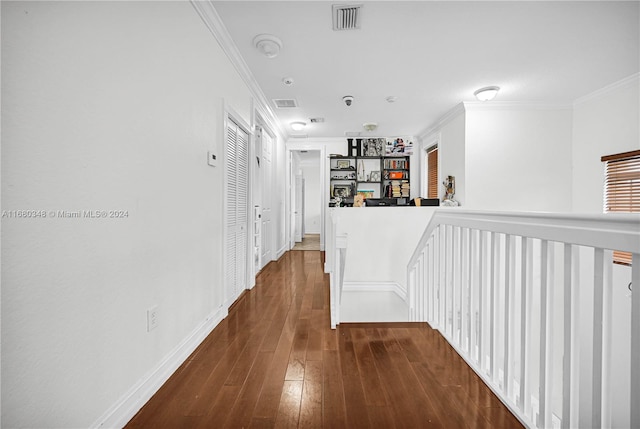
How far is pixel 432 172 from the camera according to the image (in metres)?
6.35

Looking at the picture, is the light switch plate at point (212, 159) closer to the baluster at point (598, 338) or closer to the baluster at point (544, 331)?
the baluster at point (544, 331)

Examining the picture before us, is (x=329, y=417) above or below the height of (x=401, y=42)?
below

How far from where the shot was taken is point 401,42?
2.80 m

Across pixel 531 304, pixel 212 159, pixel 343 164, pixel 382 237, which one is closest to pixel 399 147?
pixel 343 164

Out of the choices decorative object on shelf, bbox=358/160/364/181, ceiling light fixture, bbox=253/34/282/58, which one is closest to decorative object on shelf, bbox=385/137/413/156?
decorative object on shelf, bbox=358/160/364/181

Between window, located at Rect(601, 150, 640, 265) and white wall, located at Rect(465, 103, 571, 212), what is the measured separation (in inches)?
24.7

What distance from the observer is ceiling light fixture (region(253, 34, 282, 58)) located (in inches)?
106

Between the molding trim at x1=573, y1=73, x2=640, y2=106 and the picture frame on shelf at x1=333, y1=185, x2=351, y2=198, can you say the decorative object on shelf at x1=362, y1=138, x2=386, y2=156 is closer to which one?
the picture frame on shelf at x1=333, y1=185, x2=351, y2=198

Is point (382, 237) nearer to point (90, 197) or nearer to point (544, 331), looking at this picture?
point (544, 331)

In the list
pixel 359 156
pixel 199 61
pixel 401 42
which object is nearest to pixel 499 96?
pixel 401 42

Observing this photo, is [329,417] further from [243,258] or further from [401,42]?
[401,42]

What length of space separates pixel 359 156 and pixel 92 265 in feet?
20.0

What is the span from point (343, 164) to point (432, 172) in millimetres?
2003

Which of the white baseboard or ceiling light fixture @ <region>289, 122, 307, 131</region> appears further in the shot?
ceiling light fixture @ <region>289, 122, 307, 131</region>
